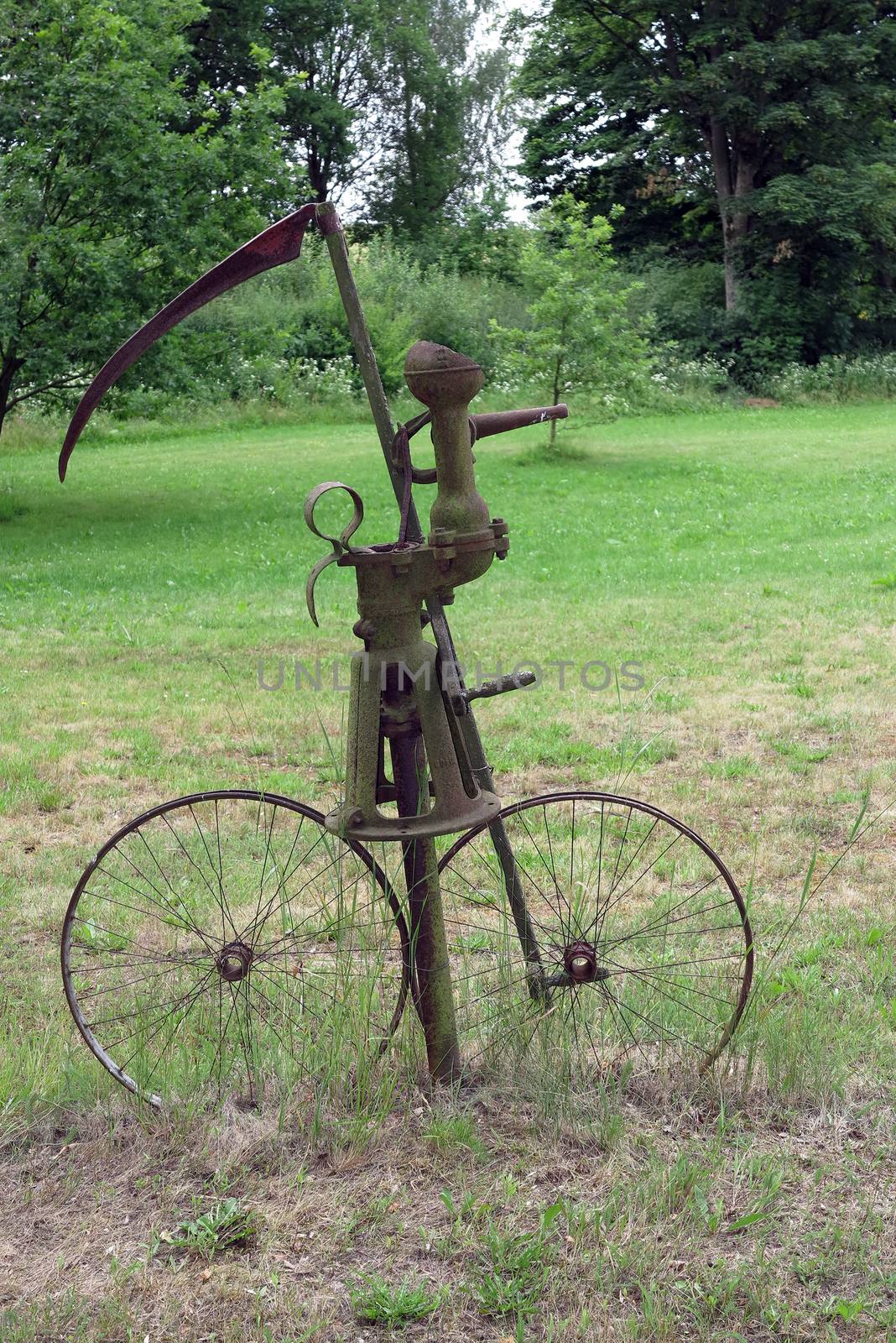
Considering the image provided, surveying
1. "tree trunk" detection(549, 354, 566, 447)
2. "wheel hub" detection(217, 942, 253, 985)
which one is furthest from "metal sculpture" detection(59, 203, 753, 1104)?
"tree trunk" detection(549, 354, 566, 447)

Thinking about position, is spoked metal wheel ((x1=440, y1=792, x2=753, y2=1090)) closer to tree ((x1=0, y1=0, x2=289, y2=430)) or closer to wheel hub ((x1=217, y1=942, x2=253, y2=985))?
wheel hub ((x1=217, y1=942, x2=253, y2=985))

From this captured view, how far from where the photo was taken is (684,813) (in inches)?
187

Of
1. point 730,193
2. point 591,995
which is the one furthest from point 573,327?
point 730,193

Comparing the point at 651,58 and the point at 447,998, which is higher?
the point at 651,58

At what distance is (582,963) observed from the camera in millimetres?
2471

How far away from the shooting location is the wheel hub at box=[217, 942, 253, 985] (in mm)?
2428

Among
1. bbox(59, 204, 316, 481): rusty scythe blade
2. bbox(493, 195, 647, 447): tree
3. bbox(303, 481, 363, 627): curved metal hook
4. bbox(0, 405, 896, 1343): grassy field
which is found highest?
bbox(493, 195, 647, 447): tree

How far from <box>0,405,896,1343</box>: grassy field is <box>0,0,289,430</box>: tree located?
94.0 inches

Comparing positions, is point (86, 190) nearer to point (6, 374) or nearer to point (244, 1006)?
point (6, 374)

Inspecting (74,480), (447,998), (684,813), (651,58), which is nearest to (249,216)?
(74,480)

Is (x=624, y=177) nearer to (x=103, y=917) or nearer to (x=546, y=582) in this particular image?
(x=546, y=582)

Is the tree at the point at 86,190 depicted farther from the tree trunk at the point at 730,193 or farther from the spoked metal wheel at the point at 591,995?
the tree trunk at the point at 730,193

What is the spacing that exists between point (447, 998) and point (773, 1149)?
683mm

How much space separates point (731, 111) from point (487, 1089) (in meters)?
30.1
